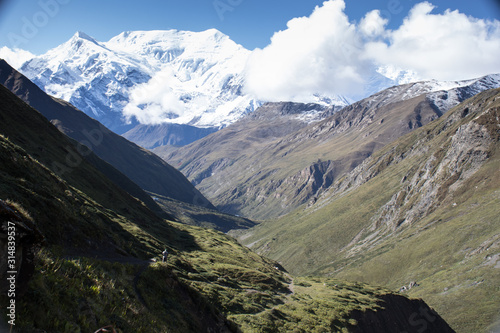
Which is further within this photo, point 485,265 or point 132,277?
point 485,265

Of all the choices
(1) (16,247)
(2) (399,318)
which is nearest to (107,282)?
(1) (16,247)

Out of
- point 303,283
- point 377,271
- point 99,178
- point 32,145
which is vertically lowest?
point 377,271

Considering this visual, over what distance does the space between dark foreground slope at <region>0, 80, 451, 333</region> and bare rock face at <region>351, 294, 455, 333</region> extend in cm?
47

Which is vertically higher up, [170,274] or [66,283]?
[66,283]

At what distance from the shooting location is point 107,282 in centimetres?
2148

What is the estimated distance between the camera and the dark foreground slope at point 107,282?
14.1 m

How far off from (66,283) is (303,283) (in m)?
78.4

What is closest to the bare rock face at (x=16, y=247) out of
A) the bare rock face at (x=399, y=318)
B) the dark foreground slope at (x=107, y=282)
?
the dark foreground slope at (x=107, y=282)

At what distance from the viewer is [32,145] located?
7694 cm

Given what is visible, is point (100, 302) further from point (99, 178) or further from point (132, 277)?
point (99, 178)

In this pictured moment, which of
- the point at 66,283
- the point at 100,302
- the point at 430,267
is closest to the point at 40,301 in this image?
the point at 66,283

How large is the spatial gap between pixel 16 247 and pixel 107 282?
9.24 m

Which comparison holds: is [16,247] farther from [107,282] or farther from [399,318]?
[399,318]

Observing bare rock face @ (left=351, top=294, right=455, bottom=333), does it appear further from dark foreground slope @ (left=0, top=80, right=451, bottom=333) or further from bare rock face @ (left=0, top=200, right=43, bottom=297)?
bare rock face @ (left=0, top=200, right=43, bottom=297)
